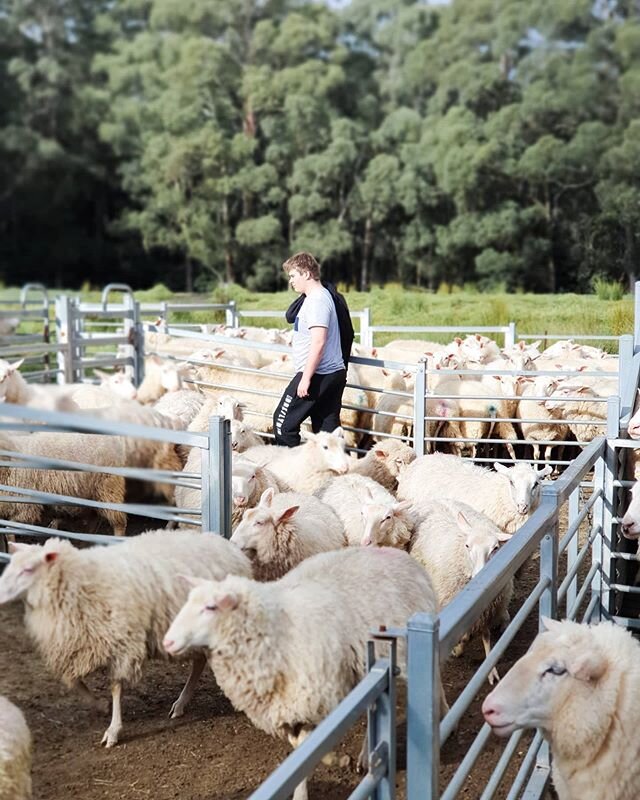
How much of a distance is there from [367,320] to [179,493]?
554cm

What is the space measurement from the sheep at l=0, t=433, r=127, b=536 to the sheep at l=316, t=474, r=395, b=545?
1161 millimetres

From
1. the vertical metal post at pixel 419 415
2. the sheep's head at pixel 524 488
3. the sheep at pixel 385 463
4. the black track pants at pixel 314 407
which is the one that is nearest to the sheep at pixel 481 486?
the sheep's head at pixel 524 488

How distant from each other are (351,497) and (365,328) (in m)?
5.29

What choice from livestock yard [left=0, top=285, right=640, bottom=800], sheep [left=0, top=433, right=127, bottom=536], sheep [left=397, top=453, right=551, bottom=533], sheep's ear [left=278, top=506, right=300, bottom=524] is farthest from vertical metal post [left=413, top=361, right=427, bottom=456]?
sheep's ear [left=278, top=506, right=300, bottom=524]

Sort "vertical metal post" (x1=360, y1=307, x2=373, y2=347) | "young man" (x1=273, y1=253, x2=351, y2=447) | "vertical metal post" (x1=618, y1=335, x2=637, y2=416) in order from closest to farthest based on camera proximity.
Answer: "vertical metal post" (x1=618, y1=335, x2=637, y2=416) < "young man" (x1=273, y1=253, x2=351, y2=447) < "vertical metal post" (x1=360, y1=307, x2=373, y2=347)

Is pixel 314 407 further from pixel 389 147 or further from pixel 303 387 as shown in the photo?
pixel 389 147

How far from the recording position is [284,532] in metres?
4.03

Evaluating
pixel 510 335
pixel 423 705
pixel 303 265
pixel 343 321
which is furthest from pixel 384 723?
pixel 510 335

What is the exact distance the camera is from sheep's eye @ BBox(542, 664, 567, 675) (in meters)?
2.25

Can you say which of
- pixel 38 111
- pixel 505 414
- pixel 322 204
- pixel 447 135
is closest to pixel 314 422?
pixel 505 414

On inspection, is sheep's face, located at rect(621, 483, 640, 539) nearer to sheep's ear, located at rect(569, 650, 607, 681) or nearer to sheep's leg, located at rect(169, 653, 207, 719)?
sheep's ear, located at rect(569, 650, 607, 681)

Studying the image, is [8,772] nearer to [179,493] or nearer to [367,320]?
[179,493]

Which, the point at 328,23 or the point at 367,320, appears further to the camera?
the point at 328,23

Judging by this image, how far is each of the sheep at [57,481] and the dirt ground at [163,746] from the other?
0.99 metres
